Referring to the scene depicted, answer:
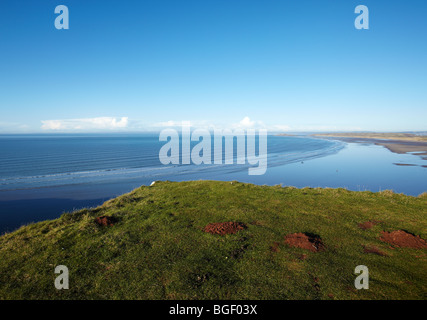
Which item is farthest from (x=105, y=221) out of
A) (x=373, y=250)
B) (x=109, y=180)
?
(x=109, y=180)

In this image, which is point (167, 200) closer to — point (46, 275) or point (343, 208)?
point (46, 275)

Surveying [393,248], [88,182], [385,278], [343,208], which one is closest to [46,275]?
[385,278]

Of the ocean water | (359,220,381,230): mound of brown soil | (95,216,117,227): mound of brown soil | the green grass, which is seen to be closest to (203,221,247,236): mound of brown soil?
the green grass

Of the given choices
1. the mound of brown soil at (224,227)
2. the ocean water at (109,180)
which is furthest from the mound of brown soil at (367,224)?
the ocean water at (109,180)

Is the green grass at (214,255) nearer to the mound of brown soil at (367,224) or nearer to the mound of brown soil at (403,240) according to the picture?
the mound of brown soil at (367,224)
